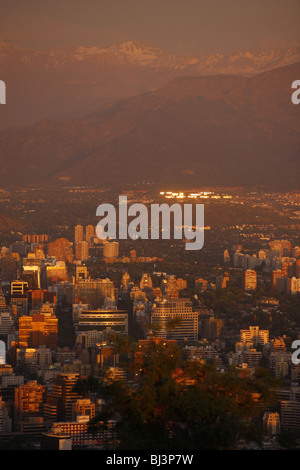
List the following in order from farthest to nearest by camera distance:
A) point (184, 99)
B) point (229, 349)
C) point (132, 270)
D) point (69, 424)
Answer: point (184, 99), point (132, 270), point (229, 349), point (69, 424)

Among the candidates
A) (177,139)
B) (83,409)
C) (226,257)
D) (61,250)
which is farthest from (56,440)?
(177,139)

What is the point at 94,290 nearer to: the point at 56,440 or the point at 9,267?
the point at 9,267

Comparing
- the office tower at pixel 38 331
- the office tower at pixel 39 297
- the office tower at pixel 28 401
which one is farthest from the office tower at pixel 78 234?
the office tower at pixel 28 401

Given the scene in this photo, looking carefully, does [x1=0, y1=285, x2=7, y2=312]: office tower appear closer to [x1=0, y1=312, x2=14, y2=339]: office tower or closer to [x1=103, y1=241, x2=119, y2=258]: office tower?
[x1=0, y1=312, x2=14, y2=339]: office tower

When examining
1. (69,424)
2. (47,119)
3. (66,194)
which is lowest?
(69,424)

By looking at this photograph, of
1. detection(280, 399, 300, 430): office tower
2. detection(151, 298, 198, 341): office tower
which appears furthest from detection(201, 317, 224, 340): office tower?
detection(280, 399, 300, 430): office tower

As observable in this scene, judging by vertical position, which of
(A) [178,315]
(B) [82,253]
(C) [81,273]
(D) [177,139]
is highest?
(D) [177,139]
